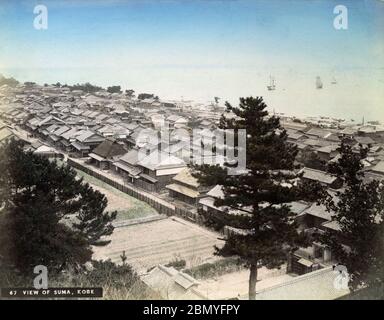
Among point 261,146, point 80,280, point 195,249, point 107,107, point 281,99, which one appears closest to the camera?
point 261,146

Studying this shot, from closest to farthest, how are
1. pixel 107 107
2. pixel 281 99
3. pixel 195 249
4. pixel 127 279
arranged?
pixel 127 279, pixel 281 99, pixel 195 249, pixel 107 107

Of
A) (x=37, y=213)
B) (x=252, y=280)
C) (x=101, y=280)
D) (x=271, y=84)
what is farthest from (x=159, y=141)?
(x=252, y=280)

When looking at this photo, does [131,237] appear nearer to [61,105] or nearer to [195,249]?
[195,249]

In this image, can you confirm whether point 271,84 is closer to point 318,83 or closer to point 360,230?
point 318,83

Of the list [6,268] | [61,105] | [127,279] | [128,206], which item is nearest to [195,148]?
[128,206]

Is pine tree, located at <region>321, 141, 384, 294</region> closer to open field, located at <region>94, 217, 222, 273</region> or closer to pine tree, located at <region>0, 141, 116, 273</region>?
open field, located at <region>94, 217, 222, 273</region>

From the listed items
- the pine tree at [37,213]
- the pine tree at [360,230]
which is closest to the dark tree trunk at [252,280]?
the pine tree at [360,230]

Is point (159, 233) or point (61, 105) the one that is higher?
point (61, 105)
